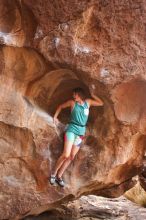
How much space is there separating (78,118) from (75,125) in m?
0.12

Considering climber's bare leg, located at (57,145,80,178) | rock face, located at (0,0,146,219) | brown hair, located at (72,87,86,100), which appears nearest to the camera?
rock face, located at (0,0,146,219)

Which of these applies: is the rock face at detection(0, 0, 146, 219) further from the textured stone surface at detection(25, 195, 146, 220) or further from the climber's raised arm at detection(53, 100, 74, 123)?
the textured stone surface at detection(25, 195, 146, 220)

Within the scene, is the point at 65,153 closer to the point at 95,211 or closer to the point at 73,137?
the point at 73,137

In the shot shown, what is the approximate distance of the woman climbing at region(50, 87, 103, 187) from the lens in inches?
219

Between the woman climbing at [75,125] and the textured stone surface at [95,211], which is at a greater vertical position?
the woman climbing at [75,125]

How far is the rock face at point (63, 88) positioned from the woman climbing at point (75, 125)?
0.45 ft

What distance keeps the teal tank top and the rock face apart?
0.88 ft

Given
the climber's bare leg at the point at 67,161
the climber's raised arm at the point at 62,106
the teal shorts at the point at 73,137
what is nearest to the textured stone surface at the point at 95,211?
the climber's bare leg at the point at 67,161

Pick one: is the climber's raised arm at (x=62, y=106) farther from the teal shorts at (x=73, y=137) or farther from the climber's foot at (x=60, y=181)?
the climber's foot at (x=60, y=181)

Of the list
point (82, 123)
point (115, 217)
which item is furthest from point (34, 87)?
point (115, 217)

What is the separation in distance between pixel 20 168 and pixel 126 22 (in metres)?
2.58

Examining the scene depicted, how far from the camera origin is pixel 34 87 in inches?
226

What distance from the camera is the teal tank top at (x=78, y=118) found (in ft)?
18.2

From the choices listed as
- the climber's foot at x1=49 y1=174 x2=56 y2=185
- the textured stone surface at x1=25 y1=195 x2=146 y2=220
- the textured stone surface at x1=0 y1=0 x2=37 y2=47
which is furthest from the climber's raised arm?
the textured stone surface at x1=25 y1=195 x2=146 y2=220
